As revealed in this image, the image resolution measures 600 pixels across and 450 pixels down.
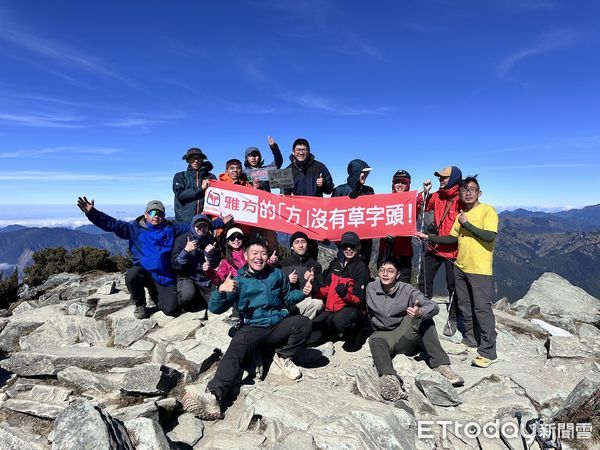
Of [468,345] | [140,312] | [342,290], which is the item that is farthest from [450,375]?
[140,312]

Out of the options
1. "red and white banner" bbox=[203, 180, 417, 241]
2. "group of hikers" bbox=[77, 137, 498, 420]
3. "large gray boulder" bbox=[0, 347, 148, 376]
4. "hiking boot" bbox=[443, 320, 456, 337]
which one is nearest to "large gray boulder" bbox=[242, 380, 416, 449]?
"group of hikers" bbox=[77, 137, 498, 420]

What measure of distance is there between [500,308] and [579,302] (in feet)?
10.5

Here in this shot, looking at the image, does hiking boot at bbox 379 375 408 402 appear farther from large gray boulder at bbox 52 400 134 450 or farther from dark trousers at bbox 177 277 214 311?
dark trousers at bbox 177 277 214 311

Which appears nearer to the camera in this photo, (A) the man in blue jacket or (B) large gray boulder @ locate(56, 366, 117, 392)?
(B) large gray boulder @ locate(56, 366, 117, 392)

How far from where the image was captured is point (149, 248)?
863 centimetres

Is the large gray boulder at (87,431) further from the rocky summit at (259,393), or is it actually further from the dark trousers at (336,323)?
the dark trousers at (336,323)

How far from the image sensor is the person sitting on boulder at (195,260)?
8.41 m

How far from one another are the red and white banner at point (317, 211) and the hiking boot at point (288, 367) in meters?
3.84

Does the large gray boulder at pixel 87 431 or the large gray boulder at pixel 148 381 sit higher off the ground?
the large gray boulder at pixel 87 431

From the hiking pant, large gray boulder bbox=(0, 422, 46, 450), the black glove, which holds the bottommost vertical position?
large gray boulder bbox=(0, 422, 46, 450)

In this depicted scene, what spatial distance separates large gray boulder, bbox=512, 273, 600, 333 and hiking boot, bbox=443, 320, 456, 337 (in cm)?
433

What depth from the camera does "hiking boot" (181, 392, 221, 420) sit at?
5520 mm

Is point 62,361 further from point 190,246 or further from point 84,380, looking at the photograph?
point 190,246

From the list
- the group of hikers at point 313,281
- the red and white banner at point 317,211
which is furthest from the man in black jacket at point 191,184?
the red and white banner at point 317,211
